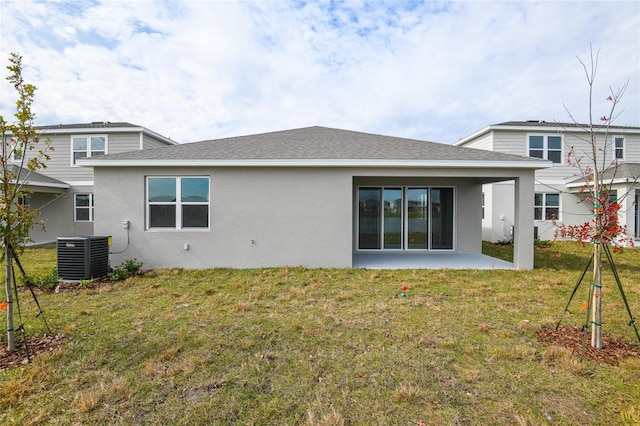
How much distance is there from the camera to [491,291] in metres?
6.03

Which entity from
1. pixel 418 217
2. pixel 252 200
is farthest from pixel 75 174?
pixel 418 217

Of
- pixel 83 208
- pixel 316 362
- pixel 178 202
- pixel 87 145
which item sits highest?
pixel 87 145

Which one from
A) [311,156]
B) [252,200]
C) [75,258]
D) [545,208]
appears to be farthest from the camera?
[545,208]

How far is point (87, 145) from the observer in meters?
14.6

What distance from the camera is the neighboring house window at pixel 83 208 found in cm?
1434

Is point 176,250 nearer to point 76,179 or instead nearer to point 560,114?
point 560,114

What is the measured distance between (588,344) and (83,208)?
1868 centimetres

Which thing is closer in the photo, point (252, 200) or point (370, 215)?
point (252, 200)

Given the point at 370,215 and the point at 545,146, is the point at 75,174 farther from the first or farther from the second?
the point at 545,146

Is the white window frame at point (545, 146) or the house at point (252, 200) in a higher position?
the white window frame at point (545, 146)

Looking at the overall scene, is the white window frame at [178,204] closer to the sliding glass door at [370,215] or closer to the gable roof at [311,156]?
the gable roof at [311,156]

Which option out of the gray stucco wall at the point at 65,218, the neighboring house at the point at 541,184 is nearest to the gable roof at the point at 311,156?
the neighboring house at the point at 541,184

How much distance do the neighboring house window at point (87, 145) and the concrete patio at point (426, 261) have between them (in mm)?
13926

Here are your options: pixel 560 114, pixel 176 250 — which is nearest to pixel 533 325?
pixel 560 114
